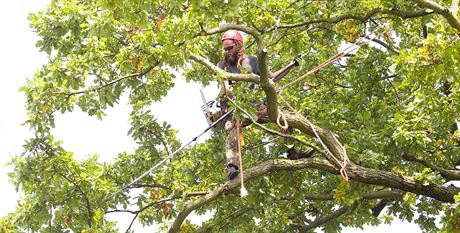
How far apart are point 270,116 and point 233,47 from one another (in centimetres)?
121

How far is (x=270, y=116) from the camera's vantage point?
792 centimetres

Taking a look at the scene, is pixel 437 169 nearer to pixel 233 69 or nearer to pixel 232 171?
pixel 232 171

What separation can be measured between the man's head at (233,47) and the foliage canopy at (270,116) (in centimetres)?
27

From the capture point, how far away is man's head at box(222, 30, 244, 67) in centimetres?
855

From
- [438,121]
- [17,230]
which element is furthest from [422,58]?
[17,230]

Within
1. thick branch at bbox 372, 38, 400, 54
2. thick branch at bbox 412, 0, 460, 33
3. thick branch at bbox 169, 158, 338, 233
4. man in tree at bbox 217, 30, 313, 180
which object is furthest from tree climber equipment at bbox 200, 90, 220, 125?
thick branch at bbox 372, 38, 400, 54

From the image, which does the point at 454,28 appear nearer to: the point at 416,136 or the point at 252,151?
the point at 416,136

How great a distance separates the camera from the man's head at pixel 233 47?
28.0 ft

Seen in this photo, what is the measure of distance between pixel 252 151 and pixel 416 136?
3268 millimetres

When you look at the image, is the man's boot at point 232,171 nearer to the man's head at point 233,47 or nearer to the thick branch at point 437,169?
the man's head at point 233,47

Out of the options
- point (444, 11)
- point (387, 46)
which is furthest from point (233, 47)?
point (387, 46)

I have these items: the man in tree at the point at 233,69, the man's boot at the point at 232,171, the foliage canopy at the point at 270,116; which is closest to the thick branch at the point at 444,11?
the foliage canopy at the point at 270,116

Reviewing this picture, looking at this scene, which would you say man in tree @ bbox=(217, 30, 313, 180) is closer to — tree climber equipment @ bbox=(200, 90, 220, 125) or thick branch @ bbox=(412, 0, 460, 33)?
tree climber equipment @ bbox=(200, 90, 220, 125)

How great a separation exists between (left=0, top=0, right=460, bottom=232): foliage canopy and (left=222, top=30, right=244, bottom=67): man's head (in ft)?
0.88
